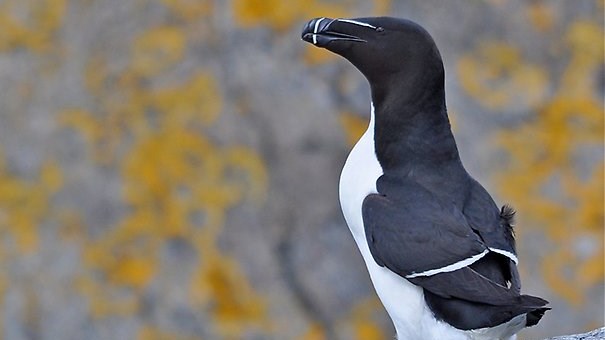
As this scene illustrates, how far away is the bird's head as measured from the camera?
5.43 m

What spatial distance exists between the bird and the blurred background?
2600mm

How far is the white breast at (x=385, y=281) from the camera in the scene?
508 cm

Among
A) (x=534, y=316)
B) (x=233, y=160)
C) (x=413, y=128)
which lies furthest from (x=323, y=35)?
(x=233, y=160)

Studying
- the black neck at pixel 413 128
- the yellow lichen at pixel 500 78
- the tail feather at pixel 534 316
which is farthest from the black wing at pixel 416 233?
the yellow lichen at pixel 500 78

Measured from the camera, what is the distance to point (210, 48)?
839 cm

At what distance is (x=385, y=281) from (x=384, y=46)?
2.96 ft

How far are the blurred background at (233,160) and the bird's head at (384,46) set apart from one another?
2.67 m

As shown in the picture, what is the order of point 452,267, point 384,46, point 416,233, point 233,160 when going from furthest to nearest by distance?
point 233,160, point 384,46, point 416,233, point 452,267

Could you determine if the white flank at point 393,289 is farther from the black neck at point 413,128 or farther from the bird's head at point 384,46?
the bird's head at point 384,46

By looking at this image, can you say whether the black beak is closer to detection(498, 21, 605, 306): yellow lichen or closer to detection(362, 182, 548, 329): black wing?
detection(362, 182, 548, 329): black wing

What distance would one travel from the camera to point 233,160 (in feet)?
26.8

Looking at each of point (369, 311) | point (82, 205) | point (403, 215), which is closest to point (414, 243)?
point (403, 215)

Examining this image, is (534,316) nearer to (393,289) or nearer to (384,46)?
(393,289)

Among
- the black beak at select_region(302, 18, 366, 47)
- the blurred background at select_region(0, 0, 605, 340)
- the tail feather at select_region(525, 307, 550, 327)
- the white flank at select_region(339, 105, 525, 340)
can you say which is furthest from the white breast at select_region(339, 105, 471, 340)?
the blurred background at select_region(0, 0, 605, 340)
